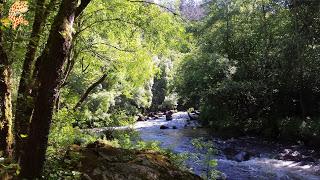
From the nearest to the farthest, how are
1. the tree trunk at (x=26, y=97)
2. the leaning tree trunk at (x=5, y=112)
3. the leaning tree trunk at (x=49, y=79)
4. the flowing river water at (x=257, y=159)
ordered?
the leaning tree trunk at (x=49, y=79) < the leaning tree trunk at (x=5, y=112) < the tree trunk at (x=26, y=97) < the flowing river water at (x=257, y=159)

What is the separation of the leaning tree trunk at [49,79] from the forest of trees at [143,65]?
1 cm

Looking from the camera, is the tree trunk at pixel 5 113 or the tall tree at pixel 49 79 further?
the tree trunk at pixel 5 113

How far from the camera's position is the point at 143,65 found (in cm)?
1231

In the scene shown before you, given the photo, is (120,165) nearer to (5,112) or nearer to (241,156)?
(5,112)

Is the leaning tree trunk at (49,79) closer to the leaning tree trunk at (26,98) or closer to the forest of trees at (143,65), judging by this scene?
the forest of trees at (143,65)

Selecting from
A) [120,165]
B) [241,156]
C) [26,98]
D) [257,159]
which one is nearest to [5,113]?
[26,98]

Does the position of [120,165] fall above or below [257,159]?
above

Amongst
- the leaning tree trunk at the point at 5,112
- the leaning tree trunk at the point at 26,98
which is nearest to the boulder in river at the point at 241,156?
the leaning tree trunk at the point at 26,98

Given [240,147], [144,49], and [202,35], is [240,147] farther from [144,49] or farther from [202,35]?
[202,35]

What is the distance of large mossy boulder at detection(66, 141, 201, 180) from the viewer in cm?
606

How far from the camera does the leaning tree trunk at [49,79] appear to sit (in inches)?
176

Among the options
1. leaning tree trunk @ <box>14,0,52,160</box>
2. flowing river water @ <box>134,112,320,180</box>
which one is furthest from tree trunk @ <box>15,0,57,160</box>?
flowing river water @ <box>134,112,320,180</box>

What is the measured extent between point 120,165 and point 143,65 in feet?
20.4

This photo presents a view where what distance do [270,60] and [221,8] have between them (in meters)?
8.24
